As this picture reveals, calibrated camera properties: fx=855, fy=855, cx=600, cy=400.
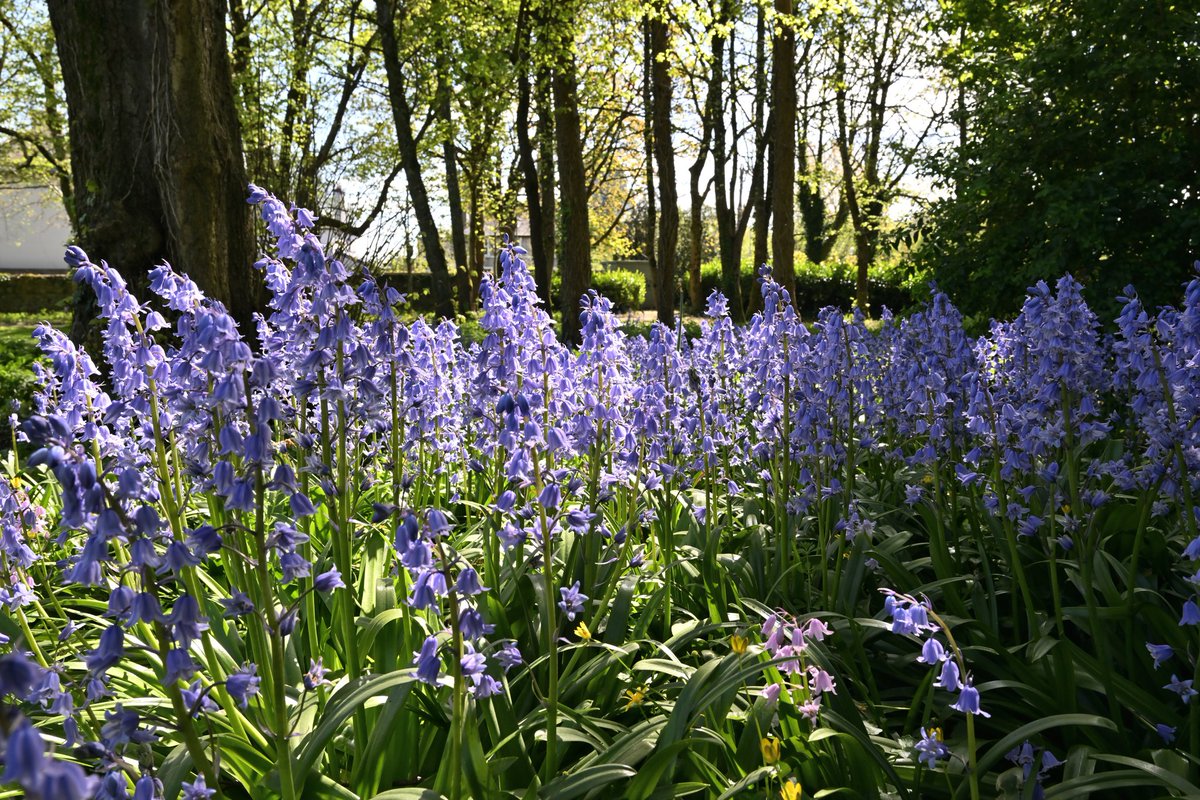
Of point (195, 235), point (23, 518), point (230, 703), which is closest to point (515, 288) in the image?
point (230, 703)

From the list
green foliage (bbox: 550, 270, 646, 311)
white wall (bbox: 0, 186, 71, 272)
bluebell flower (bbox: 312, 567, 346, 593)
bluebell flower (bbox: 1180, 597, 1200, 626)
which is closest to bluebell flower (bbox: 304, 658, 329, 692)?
bluebell flower (bbox: 312, 567, 346, 593)

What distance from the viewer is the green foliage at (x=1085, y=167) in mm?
7352

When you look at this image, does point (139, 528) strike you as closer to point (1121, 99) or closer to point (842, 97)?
point (1121, 99)

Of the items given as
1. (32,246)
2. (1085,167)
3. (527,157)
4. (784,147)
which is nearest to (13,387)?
(527,157)

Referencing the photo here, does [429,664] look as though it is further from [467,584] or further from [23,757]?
[23,757]

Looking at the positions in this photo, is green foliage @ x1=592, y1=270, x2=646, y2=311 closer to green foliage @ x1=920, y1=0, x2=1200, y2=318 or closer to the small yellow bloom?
green foliage @ x1=920, y1=0, x2=1200, y2=318

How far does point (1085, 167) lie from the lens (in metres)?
8.22

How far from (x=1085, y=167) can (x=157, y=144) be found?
8333 mm

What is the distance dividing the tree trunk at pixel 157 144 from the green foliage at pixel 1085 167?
6.76 m

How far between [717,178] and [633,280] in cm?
1428

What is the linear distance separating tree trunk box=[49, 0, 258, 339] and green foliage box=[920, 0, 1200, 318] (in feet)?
22.2

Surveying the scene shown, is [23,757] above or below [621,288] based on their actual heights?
below

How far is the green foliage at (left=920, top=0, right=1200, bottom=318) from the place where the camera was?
7352mm

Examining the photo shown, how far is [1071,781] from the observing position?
238 centimetres
